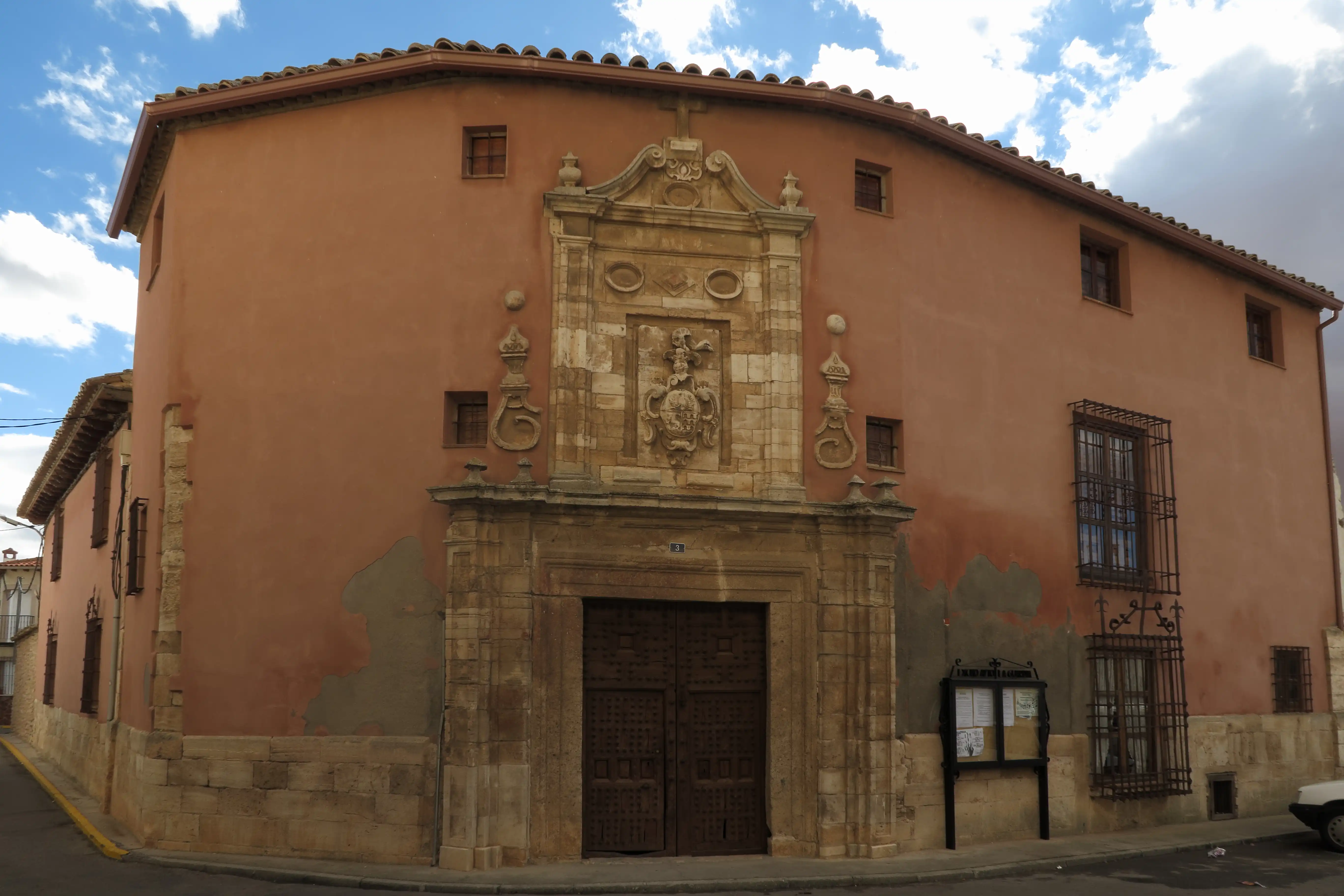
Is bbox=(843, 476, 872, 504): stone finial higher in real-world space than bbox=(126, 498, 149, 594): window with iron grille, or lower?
higher

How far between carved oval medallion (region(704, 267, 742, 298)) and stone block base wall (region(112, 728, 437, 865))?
531 cm

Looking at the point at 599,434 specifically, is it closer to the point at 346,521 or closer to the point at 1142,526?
the point at 346,521

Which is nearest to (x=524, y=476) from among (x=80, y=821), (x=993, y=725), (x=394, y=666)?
(x=394, y=666)

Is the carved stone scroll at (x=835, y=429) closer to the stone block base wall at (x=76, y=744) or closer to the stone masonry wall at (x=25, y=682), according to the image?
the stone block base wall at (x=76, y=744)

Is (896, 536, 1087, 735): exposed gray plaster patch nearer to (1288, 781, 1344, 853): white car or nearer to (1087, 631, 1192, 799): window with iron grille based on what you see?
(1087, 631, 1192, 799): window with iron grille

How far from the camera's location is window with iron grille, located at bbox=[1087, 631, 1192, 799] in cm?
1394

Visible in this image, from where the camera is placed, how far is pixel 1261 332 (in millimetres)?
18109

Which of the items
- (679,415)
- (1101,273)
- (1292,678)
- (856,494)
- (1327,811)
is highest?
(1101,273)

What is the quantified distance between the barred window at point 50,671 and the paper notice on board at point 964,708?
17.5 metres

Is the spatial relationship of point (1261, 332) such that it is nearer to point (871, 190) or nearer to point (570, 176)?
point (871, 190)

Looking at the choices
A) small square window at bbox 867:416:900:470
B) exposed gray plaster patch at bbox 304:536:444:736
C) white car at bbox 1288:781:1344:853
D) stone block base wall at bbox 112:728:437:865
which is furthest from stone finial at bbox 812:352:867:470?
white car at bbox 1288:781:1344:853

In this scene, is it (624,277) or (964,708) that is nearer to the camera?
(624,277)

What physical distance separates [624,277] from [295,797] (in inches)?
236

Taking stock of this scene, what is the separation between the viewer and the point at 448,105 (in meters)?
12.1
